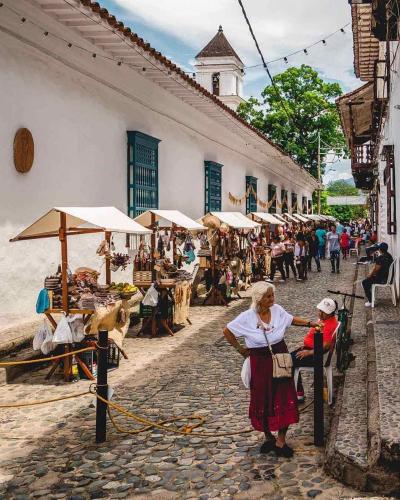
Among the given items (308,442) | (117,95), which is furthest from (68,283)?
(117,95)

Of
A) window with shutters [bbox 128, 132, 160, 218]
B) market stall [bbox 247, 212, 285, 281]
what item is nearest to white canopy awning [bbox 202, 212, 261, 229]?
window with shutters [bbox 128, 132, 160, 218]

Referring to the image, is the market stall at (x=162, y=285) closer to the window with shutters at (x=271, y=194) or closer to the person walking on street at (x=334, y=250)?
the person walking on street at (x=334, y=250)

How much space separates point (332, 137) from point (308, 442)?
128 ft

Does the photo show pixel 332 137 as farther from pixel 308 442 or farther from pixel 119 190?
pixel 308 442

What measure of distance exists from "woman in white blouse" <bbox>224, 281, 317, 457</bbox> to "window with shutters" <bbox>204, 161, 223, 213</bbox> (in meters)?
11.2

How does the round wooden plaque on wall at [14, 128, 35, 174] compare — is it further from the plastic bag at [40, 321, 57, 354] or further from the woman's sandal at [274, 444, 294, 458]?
the woman's sandal at [274, 444, 294, 458]

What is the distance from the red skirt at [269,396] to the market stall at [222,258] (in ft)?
26.0

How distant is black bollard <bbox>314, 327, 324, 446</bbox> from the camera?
4715 millimetres

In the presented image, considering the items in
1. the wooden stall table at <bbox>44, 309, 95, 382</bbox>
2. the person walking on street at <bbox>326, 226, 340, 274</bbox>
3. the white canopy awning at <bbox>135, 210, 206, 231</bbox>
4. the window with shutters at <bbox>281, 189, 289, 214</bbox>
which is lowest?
the wooden stall table at <bbox>44, 309, 95, 382</bbox>

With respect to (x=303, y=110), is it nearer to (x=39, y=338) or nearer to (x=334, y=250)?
(x=334, y=250)

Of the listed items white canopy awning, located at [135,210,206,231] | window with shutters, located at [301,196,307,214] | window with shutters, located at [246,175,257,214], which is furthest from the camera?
window with shutters, located at [301,196,307,214]

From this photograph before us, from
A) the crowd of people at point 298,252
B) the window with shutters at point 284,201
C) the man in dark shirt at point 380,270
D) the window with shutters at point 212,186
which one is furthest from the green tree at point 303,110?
the man in dark shirt at point 380,270

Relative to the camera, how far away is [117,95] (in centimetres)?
1045

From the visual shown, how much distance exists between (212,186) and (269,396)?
1201cm
